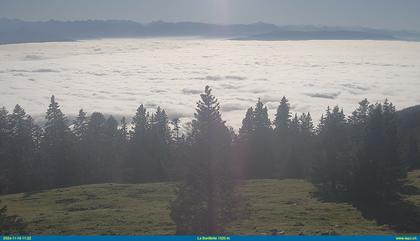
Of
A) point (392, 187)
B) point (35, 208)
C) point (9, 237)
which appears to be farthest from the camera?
point (35, 208)

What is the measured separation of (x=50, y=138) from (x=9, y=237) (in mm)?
63212

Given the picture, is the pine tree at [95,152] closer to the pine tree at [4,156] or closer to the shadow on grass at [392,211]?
the pine tree at [4,156]

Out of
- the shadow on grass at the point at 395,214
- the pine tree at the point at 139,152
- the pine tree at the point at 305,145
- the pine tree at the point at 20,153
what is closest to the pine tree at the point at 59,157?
the pine tree at the point at 20,153

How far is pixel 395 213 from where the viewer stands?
45500mm

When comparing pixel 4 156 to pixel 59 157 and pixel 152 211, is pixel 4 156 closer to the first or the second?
pixel 59 157

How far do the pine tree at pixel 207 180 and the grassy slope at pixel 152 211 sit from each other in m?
7.65

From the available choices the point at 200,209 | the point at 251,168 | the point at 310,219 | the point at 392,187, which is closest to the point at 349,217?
the point at 310,219

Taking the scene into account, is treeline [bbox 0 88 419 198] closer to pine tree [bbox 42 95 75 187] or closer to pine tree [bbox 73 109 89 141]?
pine tree [bbox 42 95 75 187]

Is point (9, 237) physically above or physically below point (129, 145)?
below

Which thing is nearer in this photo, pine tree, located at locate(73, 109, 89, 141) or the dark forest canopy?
the dark forest canopy

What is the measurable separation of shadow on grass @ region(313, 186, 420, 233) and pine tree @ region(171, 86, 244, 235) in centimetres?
1756

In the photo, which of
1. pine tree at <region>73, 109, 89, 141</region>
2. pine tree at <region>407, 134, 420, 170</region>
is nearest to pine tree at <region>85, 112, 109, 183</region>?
pine tree at <region>73, 109, 89, 141</region>

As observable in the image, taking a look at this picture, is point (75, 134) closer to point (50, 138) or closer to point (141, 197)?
point (50, 138)

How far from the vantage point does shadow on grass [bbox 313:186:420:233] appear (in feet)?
137
